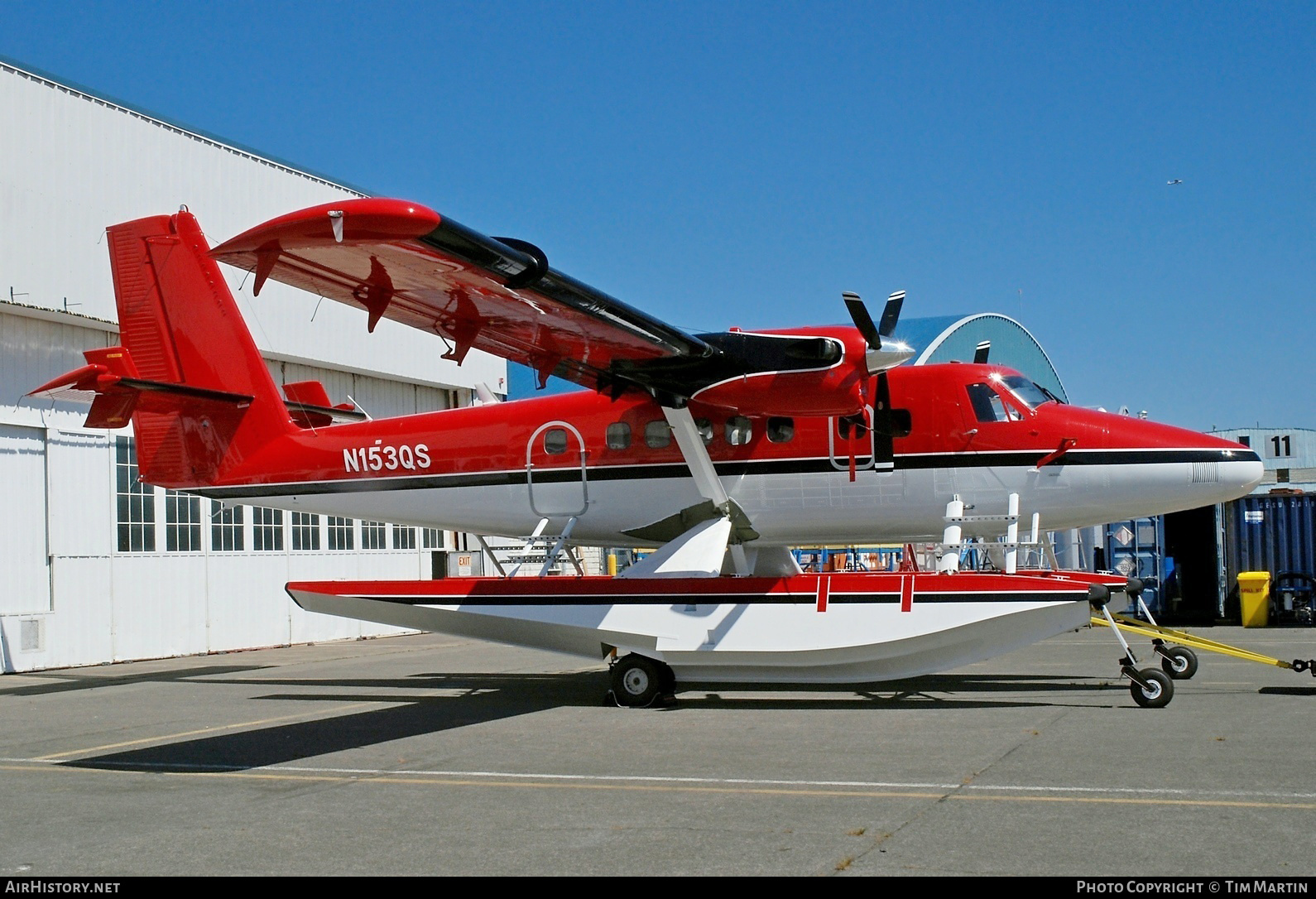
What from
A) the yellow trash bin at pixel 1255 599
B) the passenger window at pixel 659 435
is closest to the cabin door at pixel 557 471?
the passenger window at pixel 659 435

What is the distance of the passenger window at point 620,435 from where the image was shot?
44.5 ft

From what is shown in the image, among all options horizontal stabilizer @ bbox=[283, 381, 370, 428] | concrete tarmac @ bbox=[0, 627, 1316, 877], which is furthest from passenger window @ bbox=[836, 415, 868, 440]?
horizontal stabilizer @ bbox=[283, 381, 370, 428]

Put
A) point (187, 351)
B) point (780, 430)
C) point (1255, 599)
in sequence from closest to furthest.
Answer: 1. point (780, 430)
2. point (187, 351)
3. point (1255, 599)

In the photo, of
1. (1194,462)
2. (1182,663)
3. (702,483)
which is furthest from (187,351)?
(1182,663)

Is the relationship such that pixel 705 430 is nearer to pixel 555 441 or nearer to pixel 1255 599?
pixel 555 441

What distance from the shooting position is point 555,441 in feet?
45.3

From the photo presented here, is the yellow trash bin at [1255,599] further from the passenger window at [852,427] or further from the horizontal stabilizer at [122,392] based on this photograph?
the horizontal stabilizer at [122,392]

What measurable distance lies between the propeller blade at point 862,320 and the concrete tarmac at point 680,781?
3626 millimetres

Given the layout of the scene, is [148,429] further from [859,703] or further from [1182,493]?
[1182,493]

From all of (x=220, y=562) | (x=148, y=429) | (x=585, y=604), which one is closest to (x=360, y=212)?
(x=585, y=604)

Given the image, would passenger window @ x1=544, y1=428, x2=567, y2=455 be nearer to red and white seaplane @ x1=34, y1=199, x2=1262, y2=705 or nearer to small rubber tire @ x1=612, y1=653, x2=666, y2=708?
red and white seaplane @ x1=34, y1=199, x2=1262, y2=705

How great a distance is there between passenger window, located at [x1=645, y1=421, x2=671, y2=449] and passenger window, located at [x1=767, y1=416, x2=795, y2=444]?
1.19m

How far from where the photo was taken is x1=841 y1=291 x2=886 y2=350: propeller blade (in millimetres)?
11492

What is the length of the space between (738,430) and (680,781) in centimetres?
600
